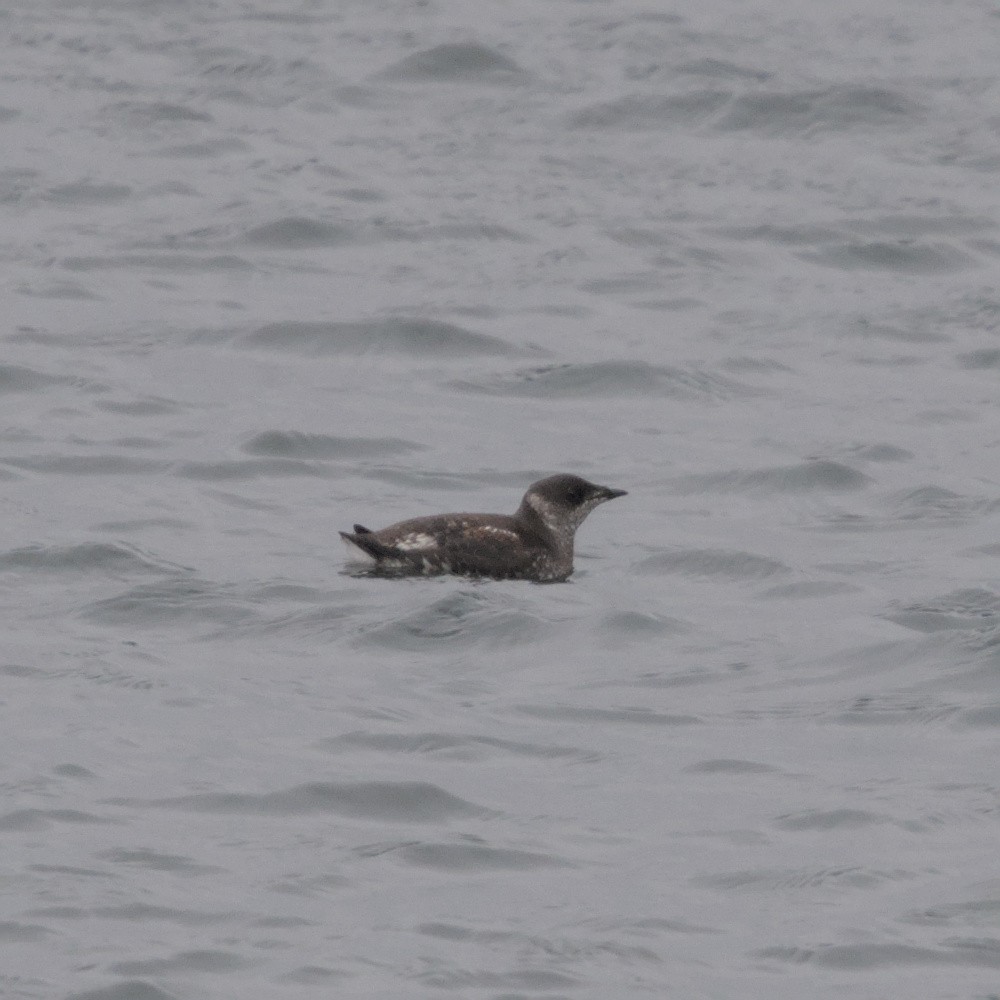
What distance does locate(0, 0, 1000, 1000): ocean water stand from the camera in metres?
8.93

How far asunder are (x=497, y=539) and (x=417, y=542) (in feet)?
1.73

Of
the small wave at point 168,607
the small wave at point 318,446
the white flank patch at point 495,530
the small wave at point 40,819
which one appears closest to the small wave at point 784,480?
the small wave at point 318,446

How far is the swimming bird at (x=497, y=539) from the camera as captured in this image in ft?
43.3

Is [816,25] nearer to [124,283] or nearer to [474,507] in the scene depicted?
[124,283]

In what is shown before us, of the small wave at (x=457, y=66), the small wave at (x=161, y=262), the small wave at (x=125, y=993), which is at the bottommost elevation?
the small wave at (x=125, y=993)

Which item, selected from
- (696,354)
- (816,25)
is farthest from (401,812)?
(816,25)

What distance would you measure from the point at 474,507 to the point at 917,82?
11967 mm

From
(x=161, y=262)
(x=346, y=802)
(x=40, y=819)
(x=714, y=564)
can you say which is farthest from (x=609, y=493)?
(x=161, y=262)

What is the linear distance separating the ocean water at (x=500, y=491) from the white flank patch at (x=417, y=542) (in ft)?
0.74

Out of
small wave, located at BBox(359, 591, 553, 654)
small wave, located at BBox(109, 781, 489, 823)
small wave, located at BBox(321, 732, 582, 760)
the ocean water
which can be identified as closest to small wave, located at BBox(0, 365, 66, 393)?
the ocean water

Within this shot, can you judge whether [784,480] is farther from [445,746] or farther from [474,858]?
[474,858]

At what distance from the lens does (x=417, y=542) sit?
43.7 ft

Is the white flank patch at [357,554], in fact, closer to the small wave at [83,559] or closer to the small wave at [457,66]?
the small wave at [83,559]

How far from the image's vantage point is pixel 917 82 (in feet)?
84.0
